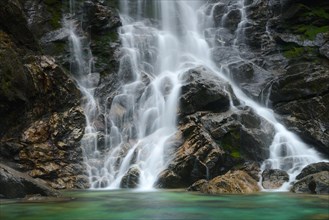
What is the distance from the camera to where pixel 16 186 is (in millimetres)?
11266

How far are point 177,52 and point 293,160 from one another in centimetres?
1140

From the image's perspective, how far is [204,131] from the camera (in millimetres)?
17578

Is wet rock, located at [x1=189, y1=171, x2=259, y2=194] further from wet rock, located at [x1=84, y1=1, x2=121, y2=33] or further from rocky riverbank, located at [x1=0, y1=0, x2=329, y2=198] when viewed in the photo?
wet rock, located at [x1=84, y1=1, x2=121, y2=33]

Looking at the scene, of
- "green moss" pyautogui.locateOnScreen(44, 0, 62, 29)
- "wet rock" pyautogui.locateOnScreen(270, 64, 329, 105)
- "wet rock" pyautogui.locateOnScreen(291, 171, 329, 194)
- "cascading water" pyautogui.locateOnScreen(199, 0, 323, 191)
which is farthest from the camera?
"green moss" pyautogui.locateOnScreen(44, 0, 62, 29)

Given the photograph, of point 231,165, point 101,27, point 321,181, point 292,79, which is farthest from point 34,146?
point 292,79

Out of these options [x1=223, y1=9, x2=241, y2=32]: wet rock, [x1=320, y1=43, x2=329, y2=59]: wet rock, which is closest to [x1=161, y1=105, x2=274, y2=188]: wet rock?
[x1=320, y1=43, x2=329, y2=59]: wet rock

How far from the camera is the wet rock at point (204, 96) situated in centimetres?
1888

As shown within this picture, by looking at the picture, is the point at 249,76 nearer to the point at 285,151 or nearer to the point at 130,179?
the point at 285,151

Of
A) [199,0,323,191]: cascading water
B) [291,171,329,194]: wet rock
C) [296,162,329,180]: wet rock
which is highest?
[199,0,323,191]: cascading water

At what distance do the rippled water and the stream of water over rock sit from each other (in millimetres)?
4028

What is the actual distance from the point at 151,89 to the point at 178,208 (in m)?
12.1

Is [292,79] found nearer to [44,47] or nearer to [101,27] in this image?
[101,27]

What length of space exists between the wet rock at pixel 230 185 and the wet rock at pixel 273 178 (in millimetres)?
527

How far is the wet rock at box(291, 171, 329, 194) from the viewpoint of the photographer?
12.4 meters
